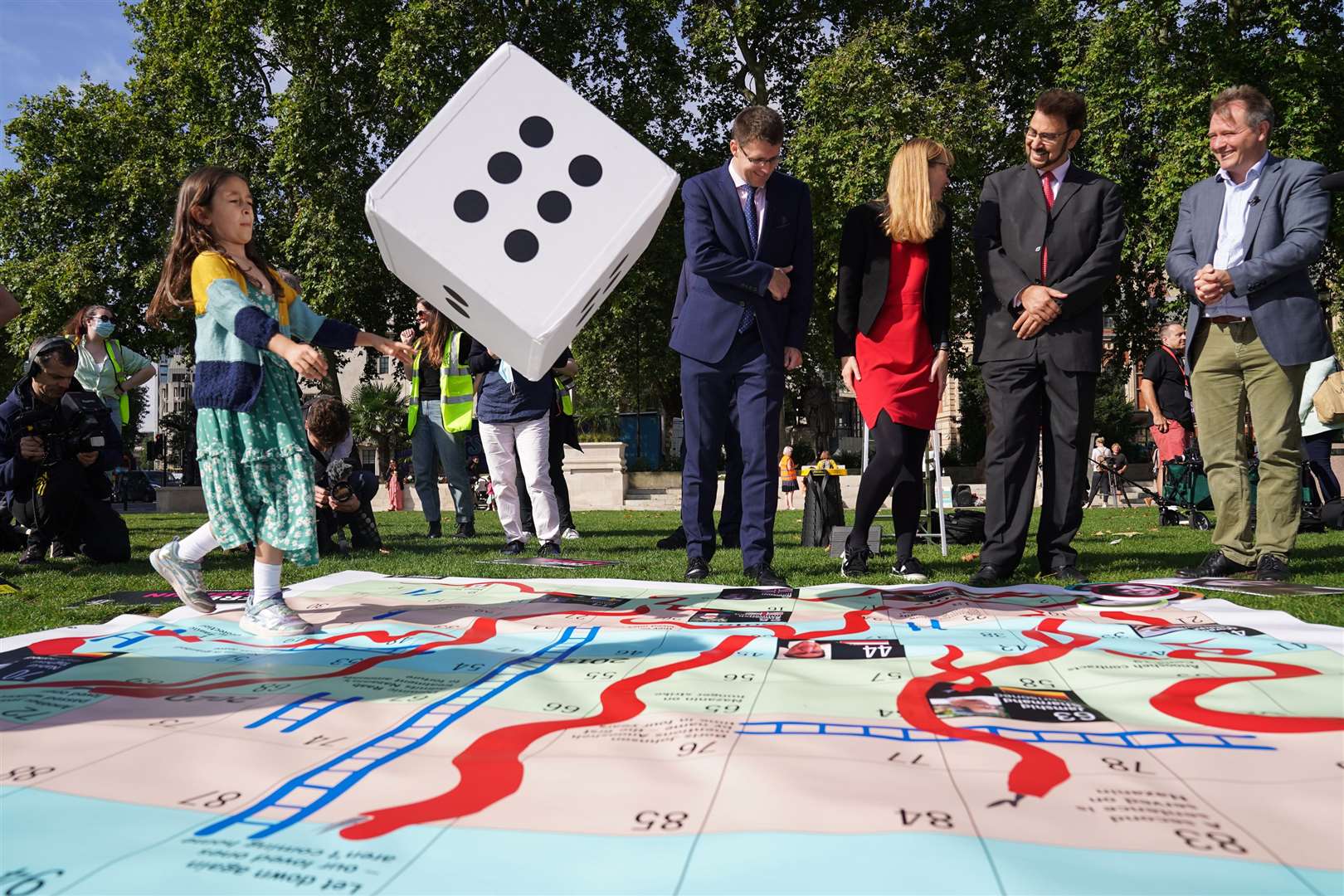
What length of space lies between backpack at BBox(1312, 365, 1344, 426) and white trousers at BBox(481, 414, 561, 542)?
629cm

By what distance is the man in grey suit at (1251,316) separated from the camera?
4.21 m

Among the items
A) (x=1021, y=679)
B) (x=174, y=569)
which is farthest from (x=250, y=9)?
(x=1021, y=679)

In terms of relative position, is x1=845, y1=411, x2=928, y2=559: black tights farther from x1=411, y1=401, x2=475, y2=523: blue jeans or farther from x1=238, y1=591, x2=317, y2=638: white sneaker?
x1=411, y1=401, x2=475, y2=523: blue jeans

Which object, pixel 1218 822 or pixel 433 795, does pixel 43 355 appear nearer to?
pixel 433 795

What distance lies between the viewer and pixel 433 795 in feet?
5.29

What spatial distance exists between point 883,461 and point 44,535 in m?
4.72

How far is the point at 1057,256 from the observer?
14.9 feet

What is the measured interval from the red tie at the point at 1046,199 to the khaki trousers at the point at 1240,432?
2.54 ft

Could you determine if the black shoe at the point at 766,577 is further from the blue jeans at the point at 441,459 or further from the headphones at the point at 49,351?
the blue jeans at the point at 441,459

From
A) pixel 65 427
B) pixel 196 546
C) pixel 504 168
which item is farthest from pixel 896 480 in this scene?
pixel 65 427

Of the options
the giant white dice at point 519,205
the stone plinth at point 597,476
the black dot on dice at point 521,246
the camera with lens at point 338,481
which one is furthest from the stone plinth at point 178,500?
the black dot on dice at point 521,246

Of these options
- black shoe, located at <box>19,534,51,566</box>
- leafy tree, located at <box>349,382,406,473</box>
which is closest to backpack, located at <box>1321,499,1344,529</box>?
black shoe, located at <box>19,534,51,566</box>

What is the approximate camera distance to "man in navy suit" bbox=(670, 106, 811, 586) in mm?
4379

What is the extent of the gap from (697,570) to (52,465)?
3.87m
